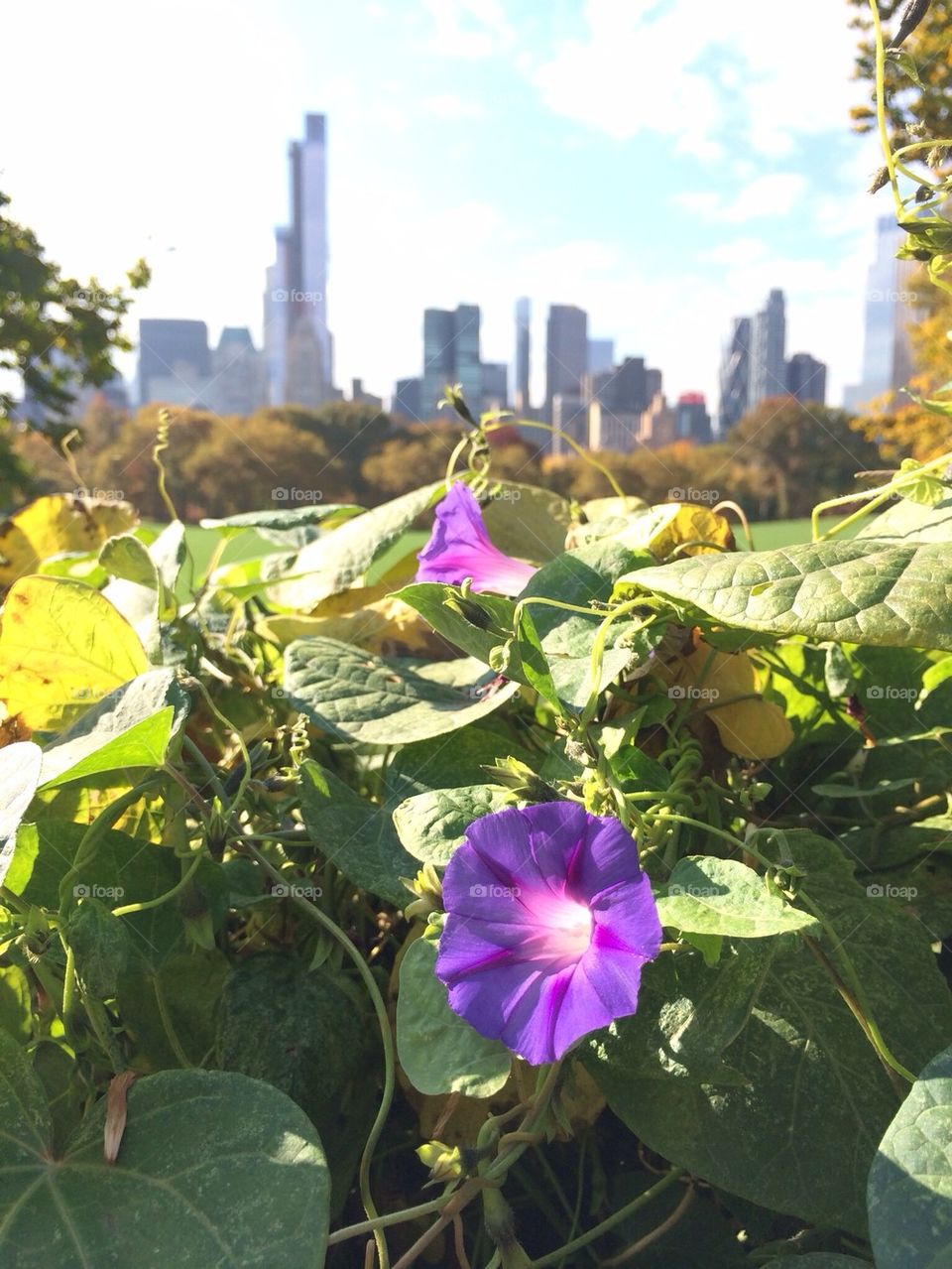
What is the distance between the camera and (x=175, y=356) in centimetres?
748

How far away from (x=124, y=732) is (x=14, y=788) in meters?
0.06

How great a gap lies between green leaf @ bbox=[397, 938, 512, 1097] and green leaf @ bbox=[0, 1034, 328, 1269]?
0.18ft

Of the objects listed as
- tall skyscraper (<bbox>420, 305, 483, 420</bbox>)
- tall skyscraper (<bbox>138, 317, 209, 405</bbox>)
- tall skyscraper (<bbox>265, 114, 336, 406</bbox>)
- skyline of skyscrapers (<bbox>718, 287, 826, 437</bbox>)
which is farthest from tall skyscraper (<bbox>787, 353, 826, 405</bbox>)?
tall skyscraper (<bbox>420, 305, 483, 420</bbox>)

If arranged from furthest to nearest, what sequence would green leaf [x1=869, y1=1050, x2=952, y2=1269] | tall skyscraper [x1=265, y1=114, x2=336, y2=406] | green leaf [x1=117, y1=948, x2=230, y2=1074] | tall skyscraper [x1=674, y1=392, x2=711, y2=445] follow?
tall skyscraper [x1=674, y1=392, x2=711, y2=445], tall skyscraper [x1=265, y1=114, x2=336, y2=406], green leaf [x1=117, y1=948, x2=230, y2=1074], green leaf [x1=869, y1=1050, x2=952, y2=1269]

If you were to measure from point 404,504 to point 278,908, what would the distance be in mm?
321

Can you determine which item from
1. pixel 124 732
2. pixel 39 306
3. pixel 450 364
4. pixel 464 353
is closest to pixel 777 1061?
pixel 124 732

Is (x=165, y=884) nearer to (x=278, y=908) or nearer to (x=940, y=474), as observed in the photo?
(x=278, y=908)

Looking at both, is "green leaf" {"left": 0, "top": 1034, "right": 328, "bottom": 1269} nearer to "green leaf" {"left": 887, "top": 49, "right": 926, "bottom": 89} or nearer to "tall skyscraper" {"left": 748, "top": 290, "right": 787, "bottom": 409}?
"green leaf" {"left": 887, "top": 49, "right": 926, "bottom": 89}

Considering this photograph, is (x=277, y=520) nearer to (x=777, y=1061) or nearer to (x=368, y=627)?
(x=368, y=627)

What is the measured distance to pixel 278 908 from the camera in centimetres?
60

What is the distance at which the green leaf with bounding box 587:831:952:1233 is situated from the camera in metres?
0.45

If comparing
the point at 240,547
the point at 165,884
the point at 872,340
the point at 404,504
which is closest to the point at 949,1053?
the point at 165,884

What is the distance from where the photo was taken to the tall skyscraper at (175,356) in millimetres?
2077

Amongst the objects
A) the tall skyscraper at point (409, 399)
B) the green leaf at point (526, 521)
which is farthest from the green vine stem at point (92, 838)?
the tall skyscraper at point (409, 399)
